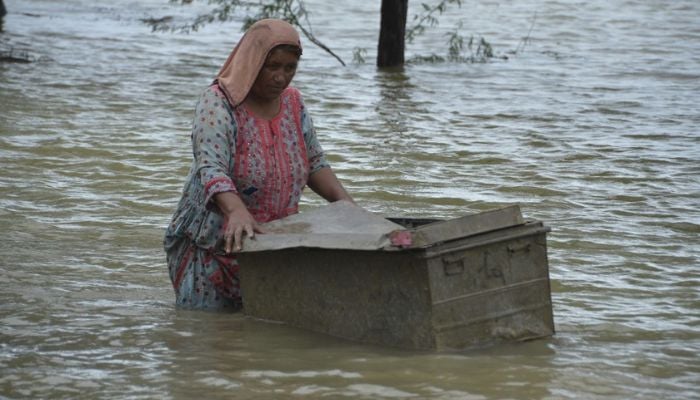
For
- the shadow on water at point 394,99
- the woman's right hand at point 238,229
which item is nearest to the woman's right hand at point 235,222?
the woman's right hand at point 238,229

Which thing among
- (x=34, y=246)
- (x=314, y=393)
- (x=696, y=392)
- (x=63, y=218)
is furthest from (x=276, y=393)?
(x=63, y=218)

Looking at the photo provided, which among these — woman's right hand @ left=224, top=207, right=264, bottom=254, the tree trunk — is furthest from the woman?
the tree trunk

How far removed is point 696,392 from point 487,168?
4.62 metres

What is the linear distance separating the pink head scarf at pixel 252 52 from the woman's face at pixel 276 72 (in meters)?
0.04

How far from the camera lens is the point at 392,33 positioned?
44.3 feet

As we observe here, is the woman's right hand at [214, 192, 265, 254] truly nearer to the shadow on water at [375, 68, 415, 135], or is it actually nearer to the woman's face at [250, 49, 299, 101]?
the woman's face at [250, 49, 299, 101]

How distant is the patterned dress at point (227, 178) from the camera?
4586 mm

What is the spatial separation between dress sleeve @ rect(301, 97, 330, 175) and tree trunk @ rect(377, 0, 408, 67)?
8.53 meters

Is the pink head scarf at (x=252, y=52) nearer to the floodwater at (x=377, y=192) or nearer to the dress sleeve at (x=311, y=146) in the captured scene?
the dress sleeve at (x=311, y=146)

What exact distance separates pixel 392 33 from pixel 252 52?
29.8ft

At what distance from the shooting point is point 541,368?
425cm

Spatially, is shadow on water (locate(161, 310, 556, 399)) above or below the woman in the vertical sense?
below

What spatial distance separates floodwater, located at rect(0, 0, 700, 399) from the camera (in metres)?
4.22

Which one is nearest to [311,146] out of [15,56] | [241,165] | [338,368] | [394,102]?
[241,165]
